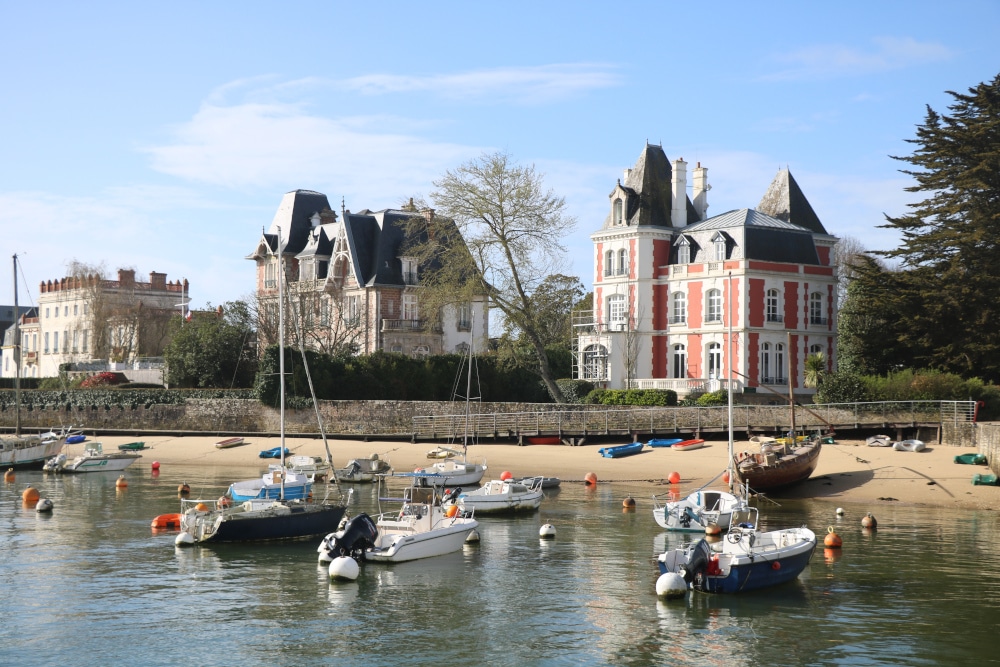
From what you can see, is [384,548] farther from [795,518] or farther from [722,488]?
[722,488]

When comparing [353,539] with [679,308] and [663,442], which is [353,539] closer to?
[663,442]

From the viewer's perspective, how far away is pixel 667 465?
4944 centimetres

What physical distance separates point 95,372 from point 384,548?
62.6 m

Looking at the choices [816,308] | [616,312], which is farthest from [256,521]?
[816,308]

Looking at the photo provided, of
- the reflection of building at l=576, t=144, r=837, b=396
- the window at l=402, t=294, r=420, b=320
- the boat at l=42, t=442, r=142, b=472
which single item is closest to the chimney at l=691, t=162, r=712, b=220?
the reflection of building at l=576, t=144, r=837, b=396

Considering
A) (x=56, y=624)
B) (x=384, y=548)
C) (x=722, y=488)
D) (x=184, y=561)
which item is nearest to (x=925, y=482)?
(x=722, y=488)

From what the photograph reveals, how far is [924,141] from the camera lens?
5931 centimetres

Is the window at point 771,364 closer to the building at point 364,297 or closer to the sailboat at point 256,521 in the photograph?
the building at point 364,297

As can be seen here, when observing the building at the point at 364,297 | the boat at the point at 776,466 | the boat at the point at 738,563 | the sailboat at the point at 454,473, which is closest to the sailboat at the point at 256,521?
the sailboat at the point at 454,473

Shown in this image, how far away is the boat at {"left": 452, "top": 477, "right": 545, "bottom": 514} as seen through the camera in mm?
38594

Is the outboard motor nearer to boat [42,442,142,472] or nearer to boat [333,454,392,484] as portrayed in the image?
boat [333,454,392,484]

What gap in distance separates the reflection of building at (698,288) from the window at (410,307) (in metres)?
13.7

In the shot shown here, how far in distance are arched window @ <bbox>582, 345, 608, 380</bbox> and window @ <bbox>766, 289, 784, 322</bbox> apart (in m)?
10.4

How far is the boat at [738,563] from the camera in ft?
83.3
